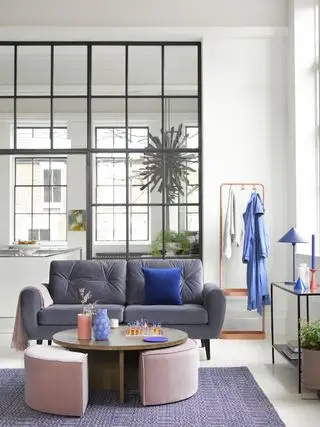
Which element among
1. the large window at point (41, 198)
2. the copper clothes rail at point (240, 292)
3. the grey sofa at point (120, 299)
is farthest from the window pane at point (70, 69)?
the large window at point (41, 198)

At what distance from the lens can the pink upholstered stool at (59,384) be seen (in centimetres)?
399

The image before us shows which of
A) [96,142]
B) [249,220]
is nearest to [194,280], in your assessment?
[249,220]

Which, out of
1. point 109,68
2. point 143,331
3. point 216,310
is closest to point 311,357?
point 143,331

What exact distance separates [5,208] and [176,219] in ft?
15.8

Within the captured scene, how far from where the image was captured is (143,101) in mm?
7504

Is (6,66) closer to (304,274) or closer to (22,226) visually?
(304,274)

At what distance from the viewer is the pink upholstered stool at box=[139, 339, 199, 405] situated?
4215mm

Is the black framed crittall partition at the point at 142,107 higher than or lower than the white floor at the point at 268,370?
higher

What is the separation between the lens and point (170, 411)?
409cm

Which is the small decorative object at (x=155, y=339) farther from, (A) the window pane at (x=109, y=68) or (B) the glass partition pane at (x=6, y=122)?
(B) the glass partition pane at (x=6, y=122)

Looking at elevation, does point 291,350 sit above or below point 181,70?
below

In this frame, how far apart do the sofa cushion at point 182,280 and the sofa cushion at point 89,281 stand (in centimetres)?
8

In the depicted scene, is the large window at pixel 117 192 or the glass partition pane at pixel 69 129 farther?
the glass partition pane at pixel 69 129

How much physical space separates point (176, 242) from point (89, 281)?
1518 mm
